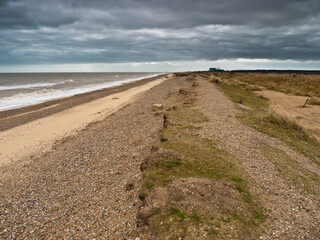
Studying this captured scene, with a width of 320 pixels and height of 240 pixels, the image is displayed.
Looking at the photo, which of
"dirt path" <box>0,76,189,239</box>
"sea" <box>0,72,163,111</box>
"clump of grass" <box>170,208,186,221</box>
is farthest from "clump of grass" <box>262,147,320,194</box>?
"sea" <box>0,72,163,111</box>

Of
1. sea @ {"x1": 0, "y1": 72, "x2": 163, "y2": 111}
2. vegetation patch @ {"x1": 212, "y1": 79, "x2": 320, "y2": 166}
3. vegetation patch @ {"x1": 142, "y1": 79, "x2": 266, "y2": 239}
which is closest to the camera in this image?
vegetation patch @ {"x1": 142, "y1": 79, "x2": 266, "y2": 239}

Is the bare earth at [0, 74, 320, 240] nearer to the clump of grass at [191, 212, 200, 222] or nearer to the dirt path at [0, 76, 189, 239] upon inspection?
the dirt path at [0, 76, 189, 239]

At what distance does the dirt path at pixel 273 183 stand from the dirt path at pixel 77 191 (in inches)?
142

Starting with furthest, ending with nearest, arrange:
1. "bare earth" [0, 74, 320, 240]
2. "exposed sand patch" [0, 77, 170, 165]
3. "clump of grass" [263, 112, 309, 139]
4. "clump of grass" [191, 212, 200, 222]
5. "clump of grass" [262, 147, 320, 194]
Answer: "exposed sand patch" [0, 77, 170, 165]
"clump of grass" [263, 112, 309, 139]
"clump of grass" [262, 147, 320, 194]
"bare earth" [0, 74, 320, 240]
"clump of grass" [191, 212, 200, 222]

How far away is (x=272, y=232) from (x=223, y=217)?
3.70 feet

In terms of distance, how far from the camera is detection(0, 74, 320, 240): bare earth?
544 cm

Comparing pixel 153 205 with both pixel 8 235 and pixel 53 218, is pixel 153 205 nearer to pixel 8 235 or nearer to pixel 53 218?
pixel 53 218

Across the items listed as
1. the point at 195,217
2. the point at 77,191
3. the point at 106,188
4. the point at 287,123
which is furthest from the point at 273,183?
the point at 287,123

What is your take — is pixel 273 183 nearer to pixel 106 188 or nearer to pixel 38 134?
pixel 106 188

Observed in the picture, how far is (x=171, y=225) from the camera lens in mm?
4852

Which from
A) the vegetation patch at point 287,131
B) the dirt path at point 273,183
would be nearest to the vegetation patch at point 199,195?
the dirt path at point 273,183

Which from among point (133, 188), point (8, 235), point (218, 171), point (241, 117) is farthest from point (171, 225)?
point (241, 117)

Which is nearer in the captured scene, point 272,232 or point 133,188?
point 272,232

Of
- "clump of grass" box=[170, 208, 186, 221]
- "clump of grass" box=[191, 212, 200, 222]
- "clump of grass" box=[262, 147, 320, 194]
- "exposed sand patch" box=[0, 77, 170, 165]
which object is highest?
"clump of grass" box=[191, 212, 200, 222]
